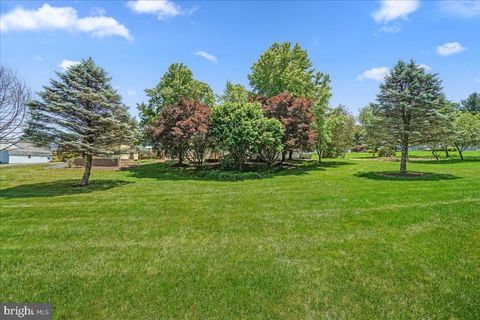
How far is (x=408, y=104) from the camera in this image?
17.2 metres

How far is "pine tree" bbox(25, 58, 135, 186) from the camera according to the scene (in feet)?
46.9

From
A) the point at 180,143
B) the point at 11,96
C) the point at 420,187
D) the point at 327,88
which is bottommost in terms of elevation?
the point at 420,187

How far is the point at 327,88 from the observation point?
100 ft

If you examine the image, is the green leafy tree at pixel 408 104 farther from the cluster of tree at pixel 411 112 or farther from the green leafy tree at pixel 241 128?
the green leafy tree at pixel 241 128

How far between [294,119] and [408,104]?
26.2 ft

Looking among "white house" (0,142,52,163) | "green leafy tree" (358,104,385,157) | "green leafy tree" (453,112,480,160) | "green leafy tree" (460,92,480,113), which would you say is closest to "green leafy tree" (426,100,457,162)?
"green leafy tree" (358,104,385,157)

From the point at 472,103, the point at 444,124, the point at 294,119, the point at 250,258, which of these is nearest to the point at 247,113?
the point at 294,119

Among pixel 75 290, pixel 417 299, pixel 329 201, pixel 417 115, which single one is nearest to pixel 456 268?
pixel 417 299

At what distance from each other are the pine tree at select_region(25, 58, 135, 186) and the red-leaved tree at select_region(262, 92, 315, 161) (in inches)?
460

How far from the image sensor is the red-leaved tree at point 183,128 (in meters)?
20.6

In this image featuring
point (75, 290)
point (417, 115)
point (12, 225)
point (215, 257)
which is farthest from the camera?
point (417, 115)

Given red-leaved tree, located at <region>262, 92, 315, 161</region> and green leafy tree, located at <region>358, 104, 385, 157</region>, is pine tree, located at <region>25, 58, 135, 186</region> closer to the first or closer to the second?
red-leaved tree, located at <region>262, 92, 315, 161</region>

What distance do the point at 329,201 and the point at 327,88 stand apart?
2297 cm

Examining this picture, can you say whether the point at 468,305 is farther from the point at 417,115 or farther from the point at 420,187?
the point at 417,115
